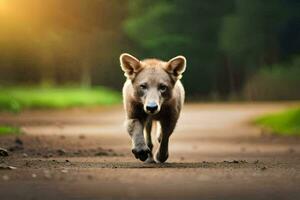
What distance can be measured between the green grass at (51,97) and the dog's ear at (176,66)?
23490 millimetres

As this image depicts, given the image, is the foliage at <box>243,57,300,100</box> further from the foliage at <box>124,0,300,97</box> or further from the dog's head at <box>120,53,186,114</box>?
the dog's head at <box>120,53,186,114</box>

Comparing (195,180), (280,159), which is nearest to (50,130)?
(280,159)

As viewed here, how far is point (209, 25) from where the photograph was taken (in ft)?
210

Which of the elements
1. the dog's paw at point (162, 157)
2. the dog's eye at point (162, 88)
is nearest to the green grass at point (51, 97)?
the dog's paw at point (162, 157)

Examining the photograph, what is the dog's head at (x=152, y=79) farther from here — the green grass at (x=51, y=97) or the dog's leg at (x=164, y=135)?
the green grass at (x=51, y=97)

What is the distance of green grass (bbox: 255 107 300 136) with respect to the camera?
25.1 meters

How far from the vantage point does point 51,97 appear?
46.7 meters

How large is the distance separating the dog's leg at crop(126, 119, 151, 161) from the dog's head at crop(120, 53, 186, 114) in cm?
34

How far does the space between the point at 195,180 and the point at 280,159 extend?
533 cm

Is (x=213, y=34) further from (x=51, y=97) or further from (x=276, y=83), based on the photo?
(x=51, y=97)

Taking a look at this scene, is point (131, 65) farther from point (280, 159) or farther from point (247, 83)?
point (247, 83)

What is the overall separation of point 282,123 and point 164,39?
34865 millimetres

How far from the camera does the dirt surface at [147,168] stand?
924 cm

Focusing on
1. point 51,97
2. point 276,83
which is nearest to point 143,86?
point 51,97
